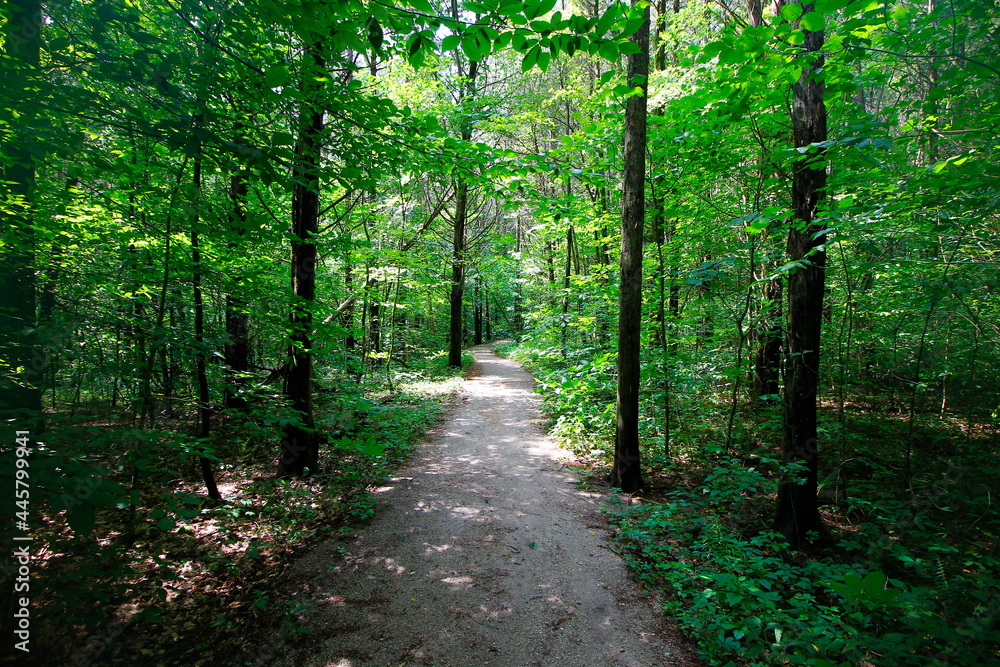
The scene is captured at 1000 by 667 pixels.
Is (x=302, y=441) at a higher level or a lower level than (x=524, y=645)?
higher

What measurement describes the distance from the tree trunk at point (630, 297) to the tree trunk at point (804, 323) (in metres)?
1.77

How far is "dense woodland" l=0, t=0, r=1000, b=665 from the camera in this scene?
2475 millimetres

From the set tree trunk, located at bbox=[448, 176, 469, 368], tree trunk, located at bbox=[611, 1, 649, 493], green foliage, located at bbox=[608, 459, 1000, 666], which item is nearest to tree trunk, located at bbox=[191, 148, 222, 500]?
green foliage, located at bbox=[608, 459, 1000, 666]

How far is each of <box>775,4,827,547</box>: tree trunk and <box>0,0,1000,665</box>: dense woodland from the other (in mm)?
35

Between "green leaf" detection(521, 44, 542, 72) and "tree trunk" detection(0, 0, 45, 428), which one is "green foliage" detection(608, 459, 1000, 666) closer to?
"green leaf" detection(521, 44, 542, 72)

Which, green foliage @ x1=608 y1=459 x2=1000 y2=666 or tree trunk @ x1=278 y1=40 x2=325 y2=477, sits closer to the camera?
green foliage @ x1=608 y1=459 x2=1000 y2=666

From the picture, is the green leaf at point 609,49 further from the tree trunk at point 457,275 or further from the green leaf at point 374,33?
the tree trunk at point 457,275

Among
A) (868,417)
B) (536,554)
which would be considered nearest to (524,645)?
(536,554)

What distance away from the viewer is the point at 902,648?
2566 millimetres

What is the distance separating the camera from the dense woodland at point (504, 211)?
8.12ft

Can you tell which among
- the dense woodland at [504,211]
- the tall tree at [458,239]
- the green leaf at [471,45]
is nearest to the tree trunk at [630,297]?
the dense woodland at [504,211]

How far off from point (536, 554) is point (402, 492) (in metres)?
2.33

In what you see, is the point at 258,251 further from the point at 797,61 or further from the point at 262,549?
the point at 797,61

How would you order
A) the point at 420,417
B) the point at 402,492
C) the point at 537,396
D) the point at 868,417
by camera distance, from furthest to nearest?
the point at 537,396 → the point at 420,417 → the point at 868,417 → the point at 402,492
